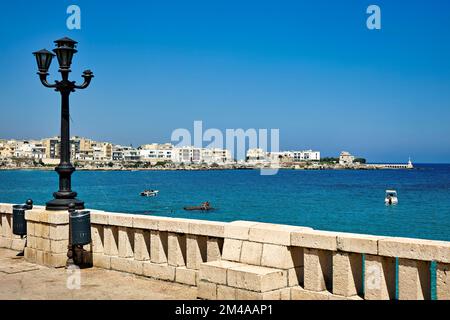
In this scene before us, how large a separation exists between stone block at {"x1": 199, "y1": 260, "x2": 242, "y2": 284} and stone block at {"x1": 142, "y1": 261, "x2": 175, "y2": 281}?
1290 millimetres

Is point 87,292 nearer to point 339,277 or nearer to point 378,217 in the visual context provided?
point 339,277

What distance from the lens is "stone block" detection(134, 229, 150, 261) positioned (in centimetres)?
883

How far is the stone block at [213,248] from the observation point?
7750 mm

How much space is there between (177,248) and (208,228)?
2.66 feet

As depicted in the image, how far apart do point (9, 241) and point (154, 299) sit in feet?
20.0

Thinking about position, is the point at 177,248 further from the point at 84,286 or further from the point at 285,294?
the point at 285,294

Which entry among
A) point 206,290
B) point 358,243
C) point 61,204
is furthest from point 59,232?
point 358,243

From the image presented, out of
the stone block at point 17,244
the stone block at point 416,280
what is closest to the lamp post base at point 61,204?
the stone block at point 17,244

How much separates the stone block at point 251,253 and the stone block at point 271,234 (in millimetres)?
71

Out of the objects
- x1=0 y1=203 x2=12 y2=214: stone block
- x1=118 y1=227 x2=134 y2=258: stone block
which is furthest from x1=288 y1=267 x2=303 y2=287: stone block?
x1=0 y1=203 x2=12 y2=214: stone block

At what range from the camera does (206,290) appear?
23.3 feet

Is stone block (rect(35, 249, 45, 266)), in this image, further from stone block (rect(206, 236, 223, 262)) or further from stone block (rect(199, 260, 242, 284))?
stone block (rect(199, 260, 242, 284))

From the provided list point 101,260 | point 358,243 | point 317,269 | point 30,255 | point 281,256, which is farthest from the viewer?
point 30,255
